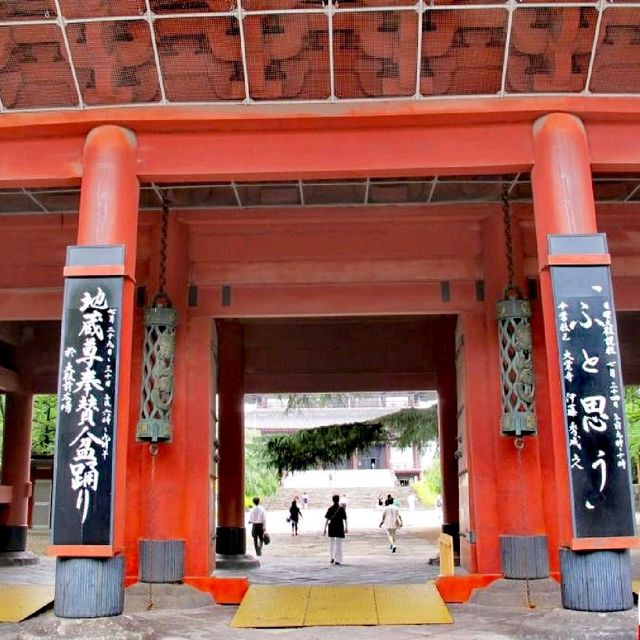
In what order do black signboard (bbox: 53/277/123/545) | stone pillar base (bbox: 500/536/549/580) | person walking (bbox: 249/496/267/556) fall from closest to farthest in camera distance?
black signboard (bbox: 53/277/123/545), stone pillar base (bbox: 500/536/549/580), person walking (bbox: 249/496/267/556)

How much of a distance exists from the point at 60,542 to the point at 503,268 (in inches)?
220

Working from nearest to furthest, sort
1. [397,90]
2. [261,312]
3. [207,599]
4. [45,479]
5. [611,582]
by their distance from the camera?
[611,582], [397,90], [207,599], [261,312], [45,479]

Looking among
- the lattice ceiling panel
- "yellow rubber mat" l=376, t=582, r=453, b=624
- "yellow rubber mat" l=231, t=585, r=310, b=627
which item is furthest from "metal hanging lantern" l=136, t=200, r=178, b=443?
"yellow rubber mat" l=376, t=582, r=453, b=624

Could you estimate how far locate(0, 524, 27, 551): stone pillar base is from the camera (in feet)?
47.5

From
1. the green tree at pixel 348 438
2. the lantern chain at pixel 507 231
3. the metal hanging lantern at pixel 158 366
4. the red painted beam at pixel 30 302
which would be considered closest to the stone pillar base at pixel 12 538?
the red painted beam at pixel 30 302

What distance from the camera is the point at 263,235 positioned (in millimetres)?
9656

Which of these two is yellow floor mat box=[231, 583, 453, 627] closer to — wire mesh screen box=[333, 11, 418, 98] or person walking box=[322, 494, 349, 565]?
person walking box=[322, 494, 349, 565]

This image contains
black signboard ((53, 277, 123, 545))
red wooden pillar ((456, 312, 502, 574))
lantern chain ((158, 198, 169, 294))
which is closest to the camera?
black signboard ((53, 277, 123, 545))

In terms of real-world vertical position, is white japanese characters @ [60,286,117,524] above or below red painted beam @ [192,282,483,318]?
below

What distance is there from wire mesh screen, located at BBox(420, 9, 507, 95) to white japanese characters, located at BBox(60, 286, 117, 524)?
137 inches

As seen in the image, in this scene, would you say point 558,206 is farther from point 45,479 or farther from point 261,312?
point 45,479

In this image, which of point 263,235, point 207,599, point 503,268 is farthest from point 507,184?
point 207,599

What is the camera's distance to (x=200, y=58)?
692 cm

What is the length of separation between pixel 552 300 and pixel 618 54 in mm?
2271
